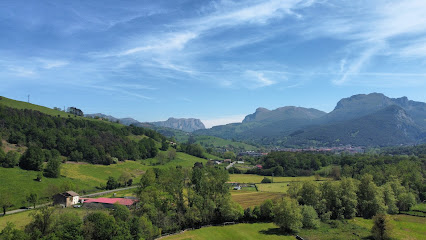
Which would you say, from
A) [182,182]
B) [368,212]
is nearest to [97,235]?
[182,182]

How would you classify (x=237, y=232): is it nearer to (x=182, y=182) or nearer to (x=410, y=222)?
(x=182, y=182)

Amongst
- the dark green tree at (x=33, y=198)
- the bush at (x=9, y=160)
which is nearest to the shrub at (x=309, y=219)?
the dark green tree at (x=33, y=198)

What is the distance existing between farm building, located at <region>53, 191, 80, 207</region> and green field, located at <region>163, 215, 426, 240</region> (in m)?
38.5

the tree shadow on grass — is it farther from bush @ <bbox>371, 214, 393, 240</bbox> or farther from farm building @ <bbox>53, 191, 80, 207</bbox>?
farm building @ <bbox>53, 191, 80, 207</bbox>

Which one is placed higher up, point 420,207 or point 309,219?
point 309,219

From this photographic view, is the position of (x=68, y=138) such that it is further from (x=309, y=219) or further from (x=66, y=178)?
(x=309, y=219)

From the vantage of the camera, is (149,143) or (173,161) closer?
(173,161)

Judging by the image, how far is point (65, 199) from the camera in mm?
73688

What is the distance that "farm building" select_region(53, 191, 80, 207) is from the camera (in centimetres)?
7369

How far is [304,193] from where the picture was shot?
66812 millimetres

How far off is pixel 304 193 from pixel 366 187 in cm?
1685

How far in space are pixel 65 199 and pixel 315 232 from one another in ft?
207

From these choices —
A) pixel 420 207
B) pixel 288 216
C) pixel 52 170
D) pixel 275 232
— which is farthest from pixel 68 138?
pixel 420 207

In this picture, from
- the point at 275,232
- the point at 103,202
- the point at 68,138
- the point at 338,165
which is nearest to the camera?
the point at 275,232
